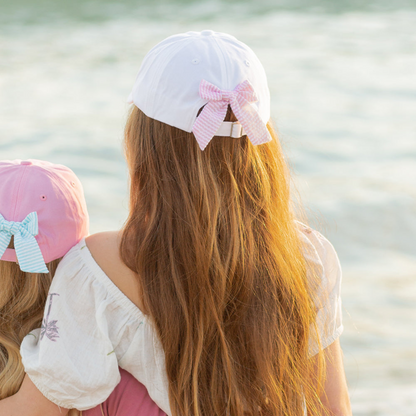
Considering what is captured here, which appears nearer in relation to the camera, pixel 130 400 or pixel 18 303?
pixel 130 400

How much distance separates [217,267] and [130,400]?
1.04 feet

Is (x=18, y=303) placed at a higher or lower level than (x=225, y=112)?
lower

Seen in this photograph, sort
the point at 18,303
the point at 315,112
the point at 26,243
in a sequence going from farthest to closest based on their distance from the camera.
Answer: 1. the point at 315,112
2. the point at 18,303
3. the point at 26,243

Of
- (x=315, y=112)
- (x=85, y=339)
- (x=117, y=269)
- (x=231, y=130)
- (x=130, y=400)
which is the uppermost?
(x=231, y=130)

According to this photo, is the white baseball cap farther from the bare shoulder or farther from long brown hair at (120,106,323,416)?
the bare shoulder

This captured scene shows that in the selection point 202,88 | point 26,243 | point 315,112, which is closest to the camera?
point 202,88

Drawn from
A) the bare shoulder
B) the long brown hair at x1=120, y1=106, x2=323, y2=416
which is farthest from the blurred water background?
the bare shoulder

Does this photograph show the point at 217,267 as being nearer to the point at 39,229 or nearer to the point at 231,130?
the point at 231,130

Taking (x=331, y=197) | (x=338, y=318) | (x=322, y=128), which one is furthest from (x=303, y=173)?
(x=338, y=318)

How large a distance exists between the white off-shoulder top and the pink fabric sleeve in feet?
0.22

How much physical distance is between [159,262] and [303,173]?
3.08 metres

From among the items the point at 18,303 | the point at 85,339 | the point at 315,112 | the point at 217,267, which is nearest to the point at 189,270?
the point at 217,267

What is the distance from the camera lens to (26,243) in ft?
3.43

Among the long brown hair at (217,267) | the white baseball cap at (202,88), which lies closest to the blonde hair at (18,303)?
the long brown hair at (217,267)
